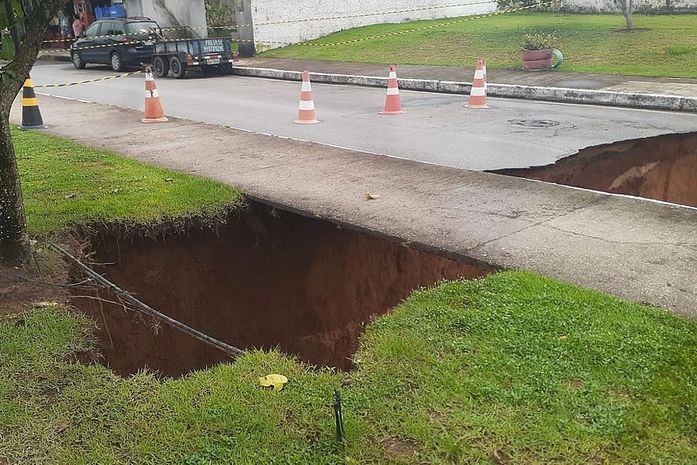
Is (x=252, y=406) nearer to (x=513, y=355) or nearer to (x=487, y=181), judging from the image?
(x=513, y=355)

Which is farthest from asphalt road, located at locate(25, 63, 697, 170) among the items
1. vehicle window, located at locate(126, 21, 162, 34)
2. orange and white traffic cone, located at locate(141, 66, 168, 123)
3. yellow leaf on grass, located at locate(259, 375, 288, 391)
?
vehicle window, located at locate(126, 21, 162, 34)

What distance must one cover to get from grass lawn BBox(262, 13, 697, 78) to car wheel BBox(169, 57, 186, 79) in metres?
4.32

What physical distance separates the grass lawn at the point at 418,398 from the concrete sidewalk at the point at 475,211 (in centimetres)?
70

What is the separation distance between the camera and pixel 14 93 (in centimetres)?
480

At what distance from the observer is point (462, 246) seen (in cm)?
514

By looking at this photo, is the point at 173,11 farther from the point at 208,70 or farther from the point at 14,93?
the point at 14,93

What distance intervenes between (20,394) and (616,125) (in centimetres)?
882

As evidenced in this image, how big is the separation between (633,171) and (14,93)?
21.8ft

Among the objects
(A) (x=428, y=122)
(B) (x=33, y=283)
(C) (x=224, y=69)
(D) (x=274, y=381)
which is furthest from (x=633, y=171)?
(C) (x=224, y=69)

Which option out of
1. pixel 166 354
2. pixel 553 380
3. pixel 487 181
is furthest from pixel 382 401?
pixel 487 181

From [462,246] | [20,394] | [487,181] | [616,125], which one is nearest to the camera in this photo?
[20,394]

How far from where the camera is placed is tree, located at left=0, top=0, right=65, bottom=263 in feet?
15.2

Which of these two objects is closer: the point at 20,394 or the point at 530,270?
the point at 20,394

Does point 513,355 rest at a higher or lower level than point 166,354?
higher
